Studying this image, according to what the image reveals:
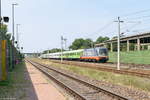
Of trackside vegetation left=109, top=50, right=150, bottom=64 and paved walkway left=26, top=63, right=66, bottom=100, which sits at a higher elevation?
trackside vegetation left=109, top=50, right=150, bottom=64

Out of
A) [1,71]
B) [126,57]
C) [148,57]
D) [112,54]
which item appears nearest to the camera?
[1,71]

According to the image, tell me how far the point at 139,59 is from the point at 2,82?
30.9 m

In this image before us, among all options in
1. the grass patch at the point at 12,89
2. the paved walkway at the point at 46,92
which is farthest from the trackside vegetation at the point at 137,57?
the paved walkway at the point at 46,92

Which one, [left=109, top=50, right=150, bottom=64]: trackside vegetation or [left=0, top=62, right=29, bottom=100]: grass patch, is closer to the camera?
[left=0, top=62, right=29, bottom=100]: grass patch

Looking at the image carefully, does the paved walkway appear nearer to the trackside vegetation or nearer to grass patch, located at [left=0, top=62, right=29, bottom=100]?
grass patch, located at [left=0, top=62, right=29, bottom=100]

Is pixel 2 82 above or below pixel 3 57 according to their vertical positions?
below

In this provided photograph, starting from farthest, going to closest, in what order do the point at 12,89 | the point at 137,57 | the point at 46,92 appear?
the point at 137,57
the point at 12,89
the point at 46,92

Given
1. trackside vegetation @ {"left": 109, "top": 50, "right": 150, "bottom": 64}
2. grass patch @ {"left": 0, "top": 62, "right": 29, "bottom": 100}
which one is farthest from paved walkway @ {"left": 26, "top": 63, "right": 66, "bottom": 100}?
trackside vegetation @ {"left": 109, "top": 50, "right": 150, "bottom": 64}

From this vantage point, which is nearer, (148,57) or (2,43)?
(2,43)

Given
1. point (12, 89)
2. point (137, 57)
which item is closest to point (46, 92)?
point (12, 89)

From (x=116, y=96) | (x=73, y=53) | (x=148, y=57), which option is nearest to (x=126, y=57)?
(x=148, y=57)

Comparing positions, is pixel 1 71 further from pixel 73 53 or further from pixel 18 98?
pixel 73 53

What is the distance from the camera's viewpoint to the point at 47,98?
1189 centimetres

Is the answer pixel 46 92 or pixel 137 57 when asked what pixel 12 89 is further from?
pixel 137 57
